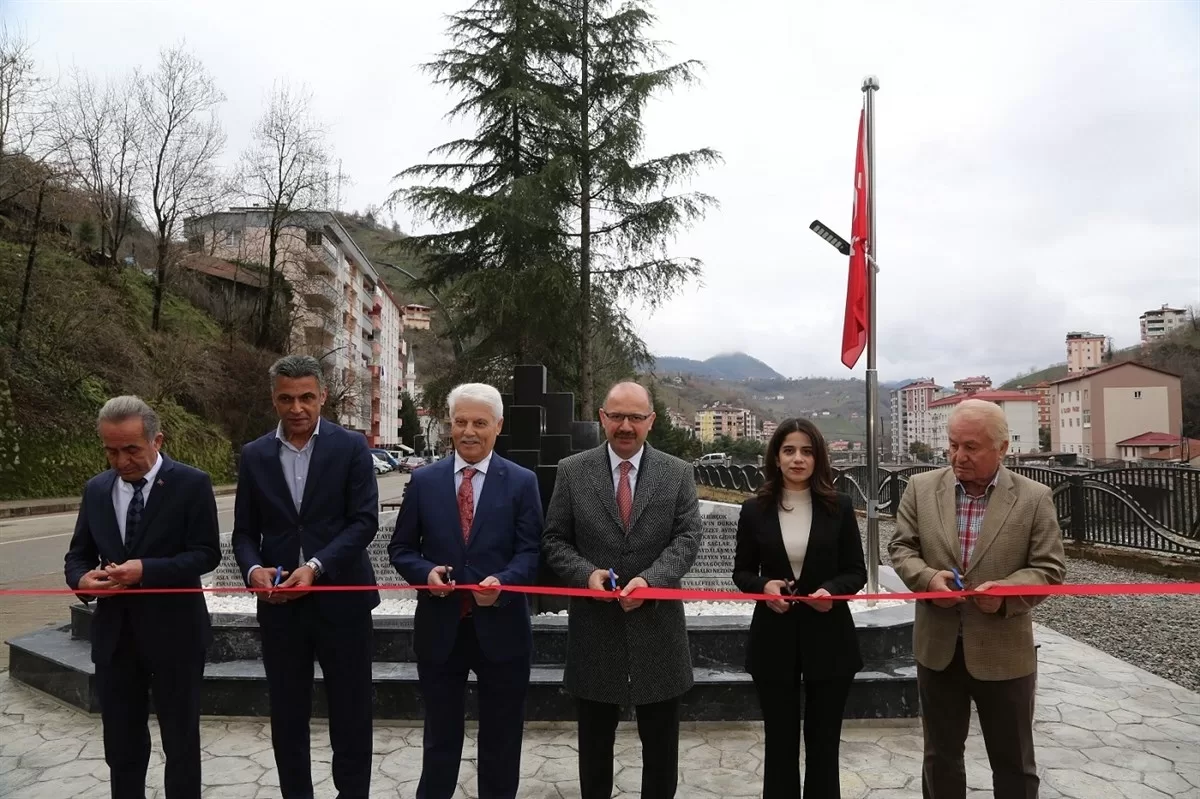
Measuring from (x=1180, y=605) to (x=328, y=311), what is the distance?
137ft

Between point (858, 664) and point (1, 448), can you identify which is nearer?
point (858, 664)

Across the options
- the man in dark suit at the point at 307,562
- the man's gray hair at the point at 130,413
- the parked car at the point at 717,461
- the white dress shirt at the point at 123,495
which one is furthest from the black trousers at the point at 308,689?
the parked car at the point at 717,461

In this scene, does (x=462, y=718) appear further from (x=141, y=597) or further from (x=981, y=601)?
(x=981, y=601)

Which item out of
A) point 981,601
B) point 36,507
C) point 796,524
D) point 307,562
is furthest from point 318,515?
point 36,507

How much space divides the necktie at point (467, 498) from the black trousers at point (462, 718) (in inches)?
15.8

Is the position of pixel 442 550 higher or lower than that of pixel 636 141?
lower

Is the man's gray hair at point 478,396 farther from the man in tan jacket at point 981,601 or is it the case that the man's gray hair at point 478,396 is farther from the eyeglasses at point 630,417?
the man in tan jacket at point 981,601

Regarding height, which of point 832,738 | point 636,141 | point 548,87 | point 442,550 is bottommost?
point 832,738

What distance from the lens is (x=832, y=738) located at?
114 inches

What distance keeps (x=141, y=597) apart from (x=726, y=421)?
6287 inches

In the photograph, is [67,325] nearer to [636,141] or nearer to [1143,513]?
[636,141]

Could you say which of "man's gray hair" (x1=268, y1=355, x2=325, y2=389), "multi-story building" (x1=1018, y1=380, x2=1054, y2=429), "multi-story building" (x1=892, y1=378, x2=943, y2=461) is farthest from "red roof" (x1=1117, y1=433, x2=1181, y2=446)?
"multi-story building" (x1=892, y1=378, x2=943, y2=461)

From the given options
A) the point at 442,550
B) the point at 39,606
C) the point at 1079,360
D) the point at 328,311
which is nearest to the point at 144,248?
the point at 328,311

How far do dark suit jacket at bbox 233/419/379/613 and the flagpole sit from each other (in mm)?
4176
